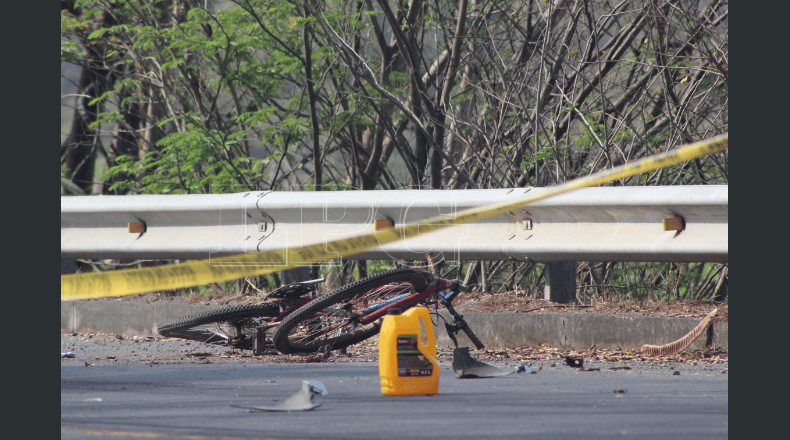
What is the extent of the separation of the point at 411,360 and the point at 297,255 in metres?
2.39

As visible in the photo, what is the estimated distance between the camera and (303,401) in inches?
145

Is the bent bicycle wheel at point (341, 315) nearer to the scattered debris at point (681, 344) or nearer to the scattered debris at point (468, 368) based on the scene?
the scattered debris at point (468, 368)

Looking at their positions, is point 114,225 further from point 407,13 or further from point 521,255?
point 407,13

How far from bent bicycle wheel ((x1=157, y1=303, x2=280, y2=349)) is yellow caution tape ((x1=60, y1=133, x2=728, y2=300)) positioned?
2.93 feet

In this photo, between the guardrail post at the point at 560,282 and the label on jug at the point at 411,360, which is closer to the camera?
the label on jug at the point at 411,360

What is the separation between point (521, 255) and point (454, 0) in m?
4.83

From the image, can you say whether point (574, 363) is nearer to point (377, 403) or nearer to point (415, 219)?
point (377, 403)

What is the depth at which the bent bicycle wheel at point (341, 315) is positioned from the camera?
16.2 ft

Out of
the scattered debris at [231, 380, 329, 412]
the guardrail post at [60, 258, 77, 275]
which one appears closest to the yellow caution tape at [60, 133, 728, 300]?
the guardrail post at [60, 258, 77, 275]

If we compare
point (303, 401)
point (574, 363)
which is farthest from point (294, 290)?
point (574, 363)

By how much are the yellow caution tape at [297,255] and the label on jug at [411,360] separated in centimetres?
193

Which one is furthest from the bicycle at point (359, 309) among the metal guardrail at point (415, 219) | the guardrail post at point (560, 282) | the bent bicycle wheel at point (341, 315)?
the guardrail post at point (560, 282)

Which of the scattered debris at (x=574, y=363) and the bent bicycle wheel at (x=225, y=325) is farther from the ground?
the bent bicycle wheel at (x=225, y=325)

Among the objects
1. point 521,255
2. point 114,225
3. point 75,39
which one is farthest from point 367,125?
point 75,39
